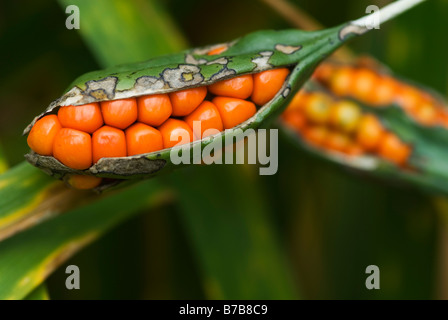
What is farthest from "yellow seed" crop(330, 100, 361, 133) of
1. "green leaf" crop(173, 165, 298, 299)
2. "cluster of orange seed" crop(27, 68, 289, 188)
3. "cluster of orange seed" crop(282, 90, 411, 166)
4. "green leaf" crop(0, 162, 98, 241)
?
"green leaf" crop(0, 162, 98, 241)

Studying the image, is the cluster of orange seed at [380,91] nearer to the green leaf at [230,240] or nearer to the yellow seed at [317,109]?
the yellow seed at [317,109]

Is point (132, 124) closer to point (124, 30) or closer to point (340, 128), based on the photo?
point (124, 30)

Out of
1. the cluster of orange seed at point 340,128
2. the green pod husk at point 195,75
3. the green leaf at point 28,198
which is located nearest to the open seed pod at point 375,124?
the cluster of orange seed at point 340,128

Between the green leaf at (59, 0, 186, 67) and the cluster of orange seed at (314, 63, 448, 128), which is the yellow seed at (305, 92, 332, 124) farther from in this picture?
the green leaf at (59, 0, 186, 67)

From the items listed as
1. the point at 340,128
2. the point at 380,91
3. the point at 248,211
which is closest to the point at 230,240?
the point at 248,211

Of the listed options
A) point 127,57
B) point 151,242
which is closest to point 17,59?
point 127,57

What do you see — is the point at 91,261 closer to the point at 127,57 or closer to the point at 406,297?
the point at 127,57

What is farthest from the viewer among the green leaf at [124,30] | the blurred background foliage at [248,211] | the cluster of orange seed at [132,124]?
the blurred background foliage at [248,211]

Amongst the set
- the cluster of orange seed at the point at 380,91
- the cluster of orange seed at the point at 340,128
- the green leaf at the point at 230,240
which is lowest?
the green leaf at the point at 230,240
